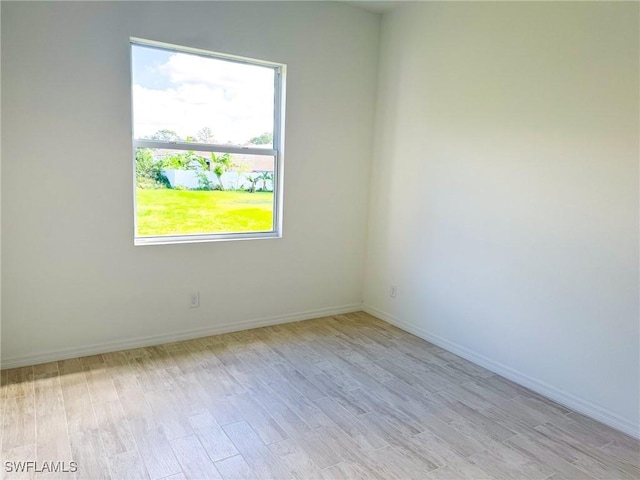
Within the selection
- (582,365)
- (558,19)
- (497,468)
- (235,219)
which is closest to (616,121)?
(558,19)

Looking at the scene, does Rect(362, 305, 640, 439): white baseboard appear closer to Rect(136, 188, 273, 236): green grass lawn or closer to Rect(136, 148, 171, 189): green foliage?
Rect(136, 188, 273, 236): green grass lawn

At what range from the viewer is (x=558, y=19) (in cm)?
248

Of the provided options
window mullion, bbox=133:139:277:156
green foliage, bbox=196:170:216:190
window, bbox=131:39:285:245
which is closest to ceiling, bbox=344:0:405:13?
window, bbox=131:39:285:245

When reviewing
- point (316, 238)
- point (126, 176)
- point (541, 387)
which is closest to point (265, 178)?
point (316, 238)

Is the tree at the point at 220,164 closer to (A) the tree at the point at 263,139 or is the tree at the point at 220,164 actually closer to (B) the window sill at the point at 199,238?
(A) the tree at the point at 263,139

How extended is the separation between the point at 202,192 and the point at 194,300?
2.80 feet

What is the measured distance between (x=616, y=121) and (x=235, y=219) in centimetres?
264

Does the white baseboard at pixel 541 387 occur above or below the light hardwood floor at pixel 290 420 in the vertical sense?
above

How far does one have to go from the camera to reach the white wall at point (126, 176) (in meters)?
2.57

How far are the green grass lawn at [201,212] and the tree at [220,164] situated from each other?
0.49ft

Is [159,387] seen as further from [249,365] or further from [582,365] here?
[582,365]

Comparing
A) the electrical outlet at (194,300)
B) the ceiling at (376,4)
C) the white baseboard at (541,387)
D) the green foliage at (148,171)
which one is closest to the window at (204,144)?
the green foliage at (148,171)

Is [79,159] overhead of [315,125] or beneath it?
beneath

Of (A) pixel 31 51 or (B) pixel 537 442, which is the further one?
(A) pixel 31 51
